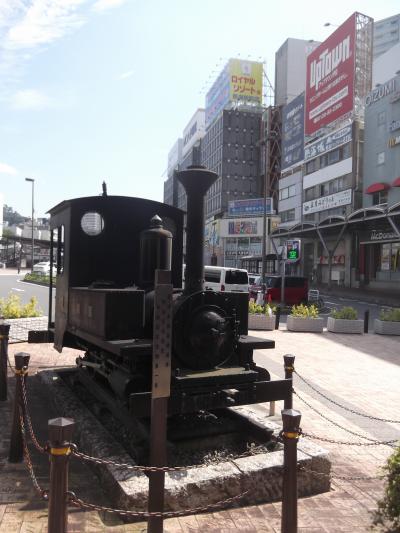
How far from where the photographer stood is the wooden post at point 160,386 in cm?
318

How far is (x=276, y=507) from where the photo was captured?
3.90 metres

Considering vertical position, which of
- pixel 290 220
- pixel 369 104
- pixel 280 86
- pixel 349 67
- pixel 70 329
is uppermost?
pixel 280 86

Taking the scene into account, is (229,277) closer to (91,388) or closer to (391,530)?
(91,388)

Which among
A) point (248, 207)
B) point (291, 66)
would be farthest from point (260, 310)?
point (291, 66)

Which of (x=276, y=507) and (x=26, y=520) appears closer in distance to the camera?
(x=26, y=520)

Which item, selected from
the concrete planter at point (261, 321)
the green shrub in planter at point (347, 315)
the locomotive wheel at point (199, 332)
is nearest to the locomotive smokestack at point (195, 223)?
the locomotive wheel at point (199, 332)

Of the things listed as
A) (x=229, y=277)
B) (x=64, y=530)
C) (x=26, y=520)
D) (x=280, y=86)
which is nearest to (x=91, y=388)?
(x=26, y=520)

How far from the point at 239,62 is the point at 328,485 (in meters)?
83.5

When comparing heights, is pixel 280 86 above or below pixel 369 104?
above

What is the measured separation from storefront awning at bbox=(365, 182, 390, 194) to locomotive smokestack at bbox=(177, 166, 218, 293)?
113 ft

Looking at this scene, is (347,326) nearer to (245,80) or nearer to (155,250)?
(155,250)

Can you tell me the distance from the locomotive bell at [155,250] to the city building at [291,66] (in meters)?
72.0

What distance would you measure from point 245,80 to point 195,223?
8414 centimetres

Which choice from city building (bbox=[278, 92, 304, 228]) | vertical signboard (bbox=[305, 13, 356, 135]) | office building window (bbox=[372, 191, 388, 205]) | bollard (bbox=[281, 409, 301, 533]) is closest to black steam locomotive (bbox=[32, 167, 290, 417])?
bollard (bbox=[281, 409, 301, 533])
